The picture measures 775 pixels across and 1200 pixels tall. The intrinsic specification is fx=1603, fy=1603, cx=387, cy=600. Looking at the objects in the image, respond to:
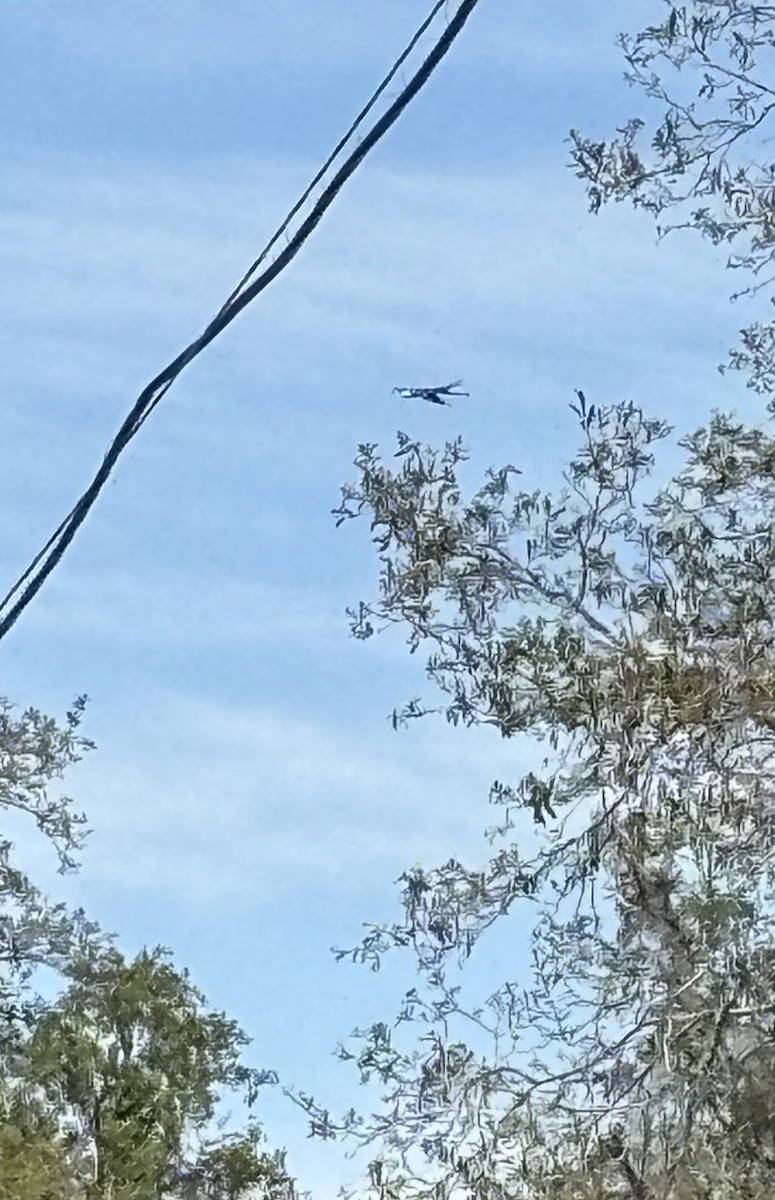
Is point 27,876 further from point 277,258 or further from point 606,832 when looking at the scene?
point 277,258

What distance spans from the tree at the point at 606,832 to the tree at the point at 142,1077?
0.31 m

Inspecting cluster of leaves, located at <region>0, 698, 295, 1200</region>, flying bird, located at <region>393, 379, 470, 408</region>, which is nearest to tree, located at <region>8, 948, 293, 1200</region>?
cluster of leaves, located at <region>0, 698, 295, 1200</region>

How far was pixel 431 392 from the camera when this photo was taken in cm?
225

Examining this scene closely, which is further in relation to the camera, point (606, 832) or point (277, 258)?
point (606, 832)

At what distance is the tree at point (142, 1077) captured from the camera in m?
2.74

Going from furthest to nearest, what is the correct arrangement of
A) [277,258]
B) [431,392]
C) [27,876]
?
[27,876], [431,392], [277,258]

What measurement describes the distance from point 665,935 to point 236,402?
3.55ft

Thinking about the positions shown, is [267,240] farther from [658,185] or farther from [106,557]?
[658,185]

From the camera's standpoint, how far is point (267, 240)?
1.33m

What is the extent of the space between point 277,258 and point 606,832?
1.50 m

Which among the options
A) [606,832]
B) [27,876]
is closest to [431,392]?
[606,832]

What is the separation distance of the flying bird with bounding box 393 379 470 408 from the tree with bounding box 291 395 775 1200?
271 millimetres

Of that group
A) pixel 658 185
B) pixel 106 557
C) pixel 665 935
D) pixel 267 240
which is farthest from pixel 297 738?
pixel 267 240

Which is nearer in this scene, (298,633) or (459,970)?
(459,970)
